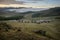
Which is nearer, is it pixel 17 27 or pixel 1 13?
pixel 17 27

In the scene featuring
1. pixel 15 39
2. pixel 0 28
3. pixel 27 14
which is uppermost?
pixel 27 14

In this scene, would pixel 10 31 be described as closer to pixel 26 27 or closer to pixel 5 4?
pixel 26 27

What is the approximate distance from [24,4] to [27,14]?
1.50ft

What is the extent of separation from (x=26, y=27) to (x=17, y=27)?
0.36 m

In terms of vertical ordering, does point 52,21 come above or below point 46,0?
below

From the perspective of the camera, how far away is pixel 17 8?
587 centimetres

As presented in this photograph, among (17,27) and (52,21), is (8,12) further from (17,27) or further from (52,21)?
(52,21)

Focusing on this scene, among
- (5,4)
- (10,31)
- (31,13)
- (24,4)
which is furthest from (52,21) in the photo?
(5,4)

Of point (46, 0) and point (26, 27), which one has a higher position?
point (46, 0)

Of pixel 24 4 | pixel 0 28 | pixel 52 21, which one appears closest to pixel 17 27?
pixel 0 28

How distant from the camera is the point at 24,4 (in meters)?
5.82

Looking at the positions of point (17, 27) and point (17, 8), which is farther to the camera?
point (17, 8)

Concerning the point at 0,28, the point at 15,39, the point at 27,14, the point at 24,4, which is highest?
the point at 24,4

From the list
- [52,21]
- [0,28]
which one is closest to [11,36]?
[0,28]
